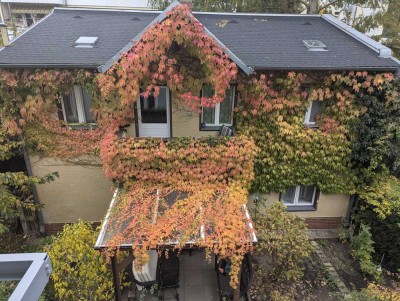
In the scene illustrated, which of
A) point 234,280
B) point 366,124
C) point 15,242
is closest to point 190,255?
point 234,280

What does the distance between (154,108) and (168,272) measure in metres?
5.46

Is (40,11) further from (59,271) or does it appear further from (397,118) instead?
(397,118)

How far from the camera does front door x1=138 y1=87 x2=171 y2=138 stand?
1030 cm

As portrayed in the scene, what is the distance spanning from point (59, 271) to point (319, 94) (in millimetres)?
9583

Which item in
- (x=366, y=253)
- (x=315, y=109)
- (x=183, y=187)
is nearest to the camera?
(x=183, y=187)

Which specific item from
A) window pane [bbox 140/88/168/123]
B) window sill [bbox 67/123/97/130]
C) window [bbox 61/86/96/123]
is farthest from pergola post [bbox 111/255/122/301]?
window [bbox 61/86/96/123]

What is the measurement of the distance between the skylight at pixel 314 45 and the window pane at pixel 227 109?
357 centimetres

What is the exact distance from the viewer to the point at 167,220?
26.1 ft

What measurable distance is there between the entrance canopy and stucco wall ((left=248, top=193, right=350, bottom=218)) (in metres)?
3.27

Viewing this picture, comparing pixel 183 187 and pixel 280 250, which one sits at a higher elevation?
pixel 183 187

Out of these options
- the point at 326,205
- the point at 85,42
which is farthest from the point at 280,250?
the point at 85,42

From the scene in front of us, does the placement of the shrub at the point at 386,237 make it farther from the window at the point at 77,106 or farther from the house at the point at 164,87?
the window at the point at 77,106

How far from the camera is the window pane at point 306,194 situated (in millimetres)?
12065

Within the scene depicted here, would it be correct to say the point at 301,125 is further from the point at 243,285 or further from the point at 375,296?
the point at 243,285
